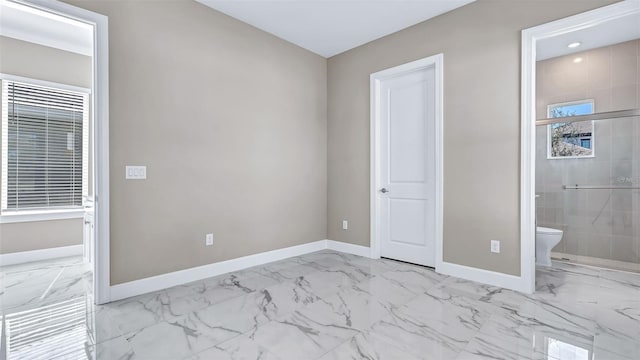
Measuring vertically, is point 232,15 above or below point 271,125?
above

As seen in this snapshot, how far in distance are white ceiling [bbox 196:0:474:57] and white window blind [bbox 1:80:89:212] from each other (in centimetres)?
264

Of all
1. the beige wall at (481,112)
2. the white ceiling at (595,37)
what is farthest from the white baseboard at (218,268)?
the white ceiling at (595,37)

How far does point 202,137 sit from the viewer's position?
3.14 meters

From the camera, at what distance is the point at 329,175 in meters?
4.50

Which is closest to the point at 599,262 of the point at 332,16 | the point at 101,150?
the point at 332,16

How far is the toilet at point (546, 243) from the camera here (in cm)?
356

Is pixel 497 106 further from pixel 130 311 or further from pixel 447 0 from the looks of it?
pixel 130 311

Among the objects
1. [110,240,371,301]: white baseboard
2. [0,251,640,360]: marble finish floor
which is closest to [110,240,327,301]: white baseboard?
[110,240,371,301]: white baseboard

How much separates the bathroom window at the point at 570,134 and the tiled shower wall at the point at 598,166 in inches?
2.3

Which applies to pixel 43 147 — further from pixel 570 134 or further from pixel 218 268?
pixel 570 134

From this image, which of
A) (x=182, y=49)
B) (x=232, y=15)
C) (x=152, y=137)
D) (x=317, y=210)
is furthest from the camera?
(x=317, y=210)

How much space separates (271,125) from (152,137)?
54.8 inches

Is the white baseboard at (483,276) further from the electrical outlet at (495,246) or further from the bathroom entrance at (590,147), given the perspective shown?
the bathroom entrance at (590,147)

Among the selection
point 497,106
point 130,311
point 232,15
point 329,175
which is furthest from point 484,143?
point 130,311
